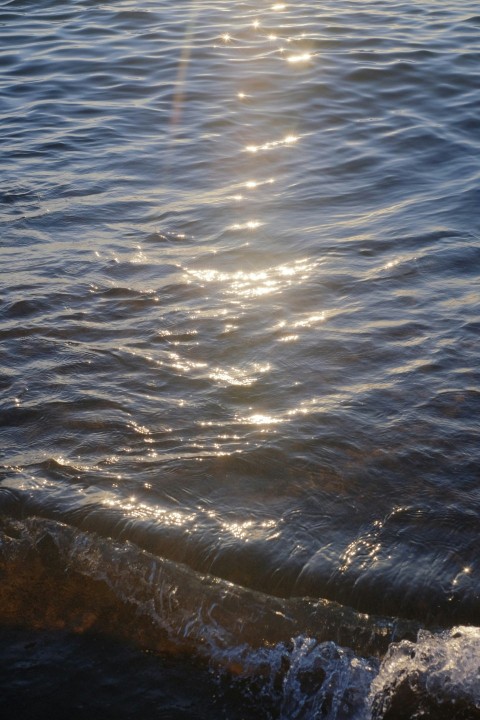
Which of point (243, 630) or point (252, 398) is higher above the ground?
point (252, 398)

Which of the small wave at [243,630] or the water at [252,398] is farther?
the water at [252,398]

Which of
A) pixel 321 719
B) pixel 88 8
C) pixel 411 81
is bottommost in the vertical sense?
pixel 321 719

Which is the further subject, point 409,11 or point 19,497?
point 409,11

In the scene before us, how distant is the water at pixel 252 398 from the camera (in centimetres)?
286

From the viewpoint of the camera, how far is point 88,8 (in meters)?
13.0

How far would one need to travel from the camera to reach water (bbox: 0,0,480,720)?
286cm

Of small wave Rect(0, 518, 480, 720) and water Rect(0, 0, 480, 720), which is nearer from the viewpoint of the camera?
small wave Rect(0, 518, 480, 720)

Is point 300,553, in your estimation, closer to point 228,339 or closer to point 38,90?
point 228,339

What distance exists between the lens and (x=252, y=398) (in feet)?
13.2

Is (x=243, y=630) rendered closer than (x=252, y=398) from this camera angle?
Yes

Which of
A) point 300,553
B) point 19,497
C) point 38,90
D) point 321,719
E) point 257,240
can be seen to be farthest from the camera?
point 38,90

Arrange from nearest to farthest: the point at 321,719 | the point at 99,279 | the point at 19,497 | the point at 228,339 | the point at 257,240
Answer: the point at 321,719, the point at 19,497, the point at 228,339, the point at 99,279, the point at 257,240

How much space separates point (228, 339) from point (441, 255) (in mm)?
1699

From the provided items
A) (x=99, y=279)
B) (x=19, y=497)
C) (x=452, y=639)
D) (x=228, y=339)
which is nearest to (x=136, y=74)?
(x=99, y=279)
